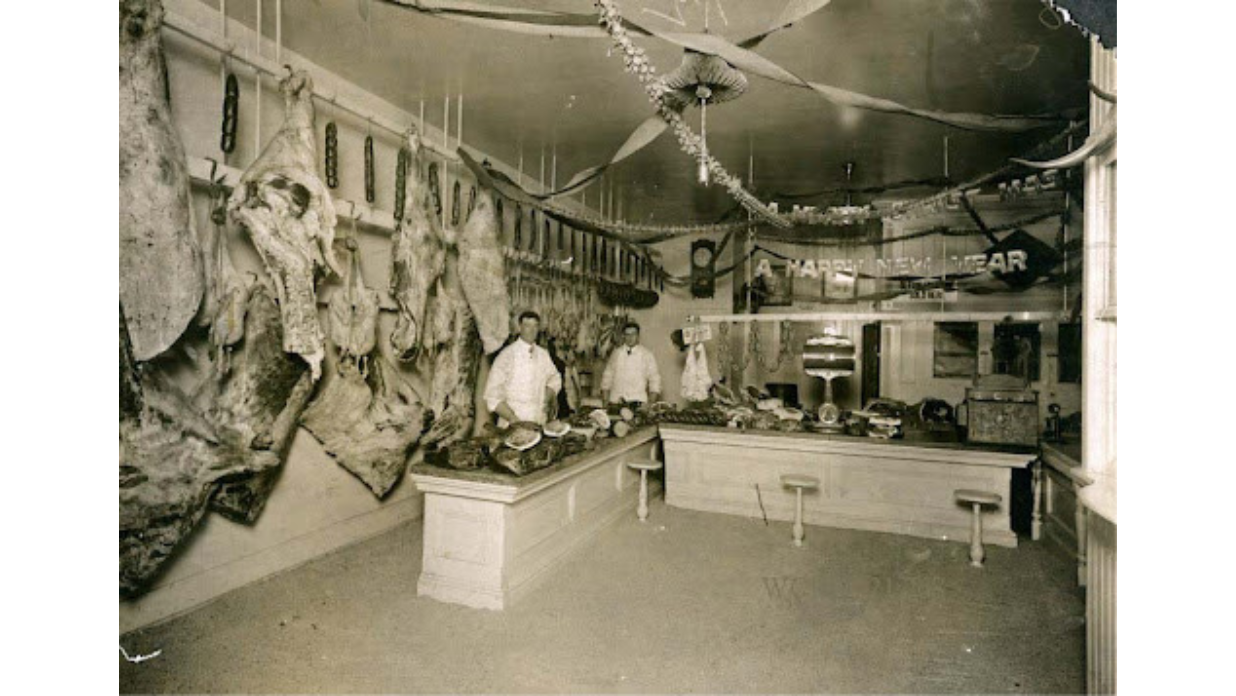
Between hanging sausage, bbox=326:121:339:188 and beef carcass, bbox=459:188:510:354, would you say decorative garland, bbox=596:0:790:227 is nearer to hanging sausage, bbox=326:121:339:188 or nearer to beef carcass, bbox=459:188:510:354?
hanging sausage, bbox=326:121:339:188

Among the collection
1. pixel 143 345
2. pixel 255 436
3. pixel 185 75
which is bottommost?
pixel 255 436

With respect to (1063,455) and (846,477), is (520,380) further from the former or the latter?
(1063,455)

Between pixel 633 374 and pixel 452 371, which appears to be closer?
pixel 452 371

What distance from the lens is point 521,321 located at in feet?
18.9

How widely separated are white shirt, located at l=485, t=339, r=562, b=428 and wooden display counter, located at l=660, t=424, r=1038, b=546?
1.53 metres

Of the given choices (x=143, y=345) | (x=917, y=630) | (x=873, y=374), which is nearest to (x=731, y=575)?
(x=917, y=630)

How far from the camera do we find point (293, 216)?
367cm

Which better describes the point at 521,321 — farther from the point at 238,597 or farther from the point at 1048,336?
the point at 1048,336

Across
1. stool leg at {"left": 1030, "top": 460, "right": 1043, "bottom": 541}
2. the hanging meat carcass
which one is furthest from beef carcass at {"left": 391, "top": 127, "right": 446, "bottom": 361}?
stool leg at {"left": 1030, "top": 460, "right": 1043, "bottom": 541}

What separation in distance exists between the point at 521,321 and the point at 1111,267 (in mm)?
4374

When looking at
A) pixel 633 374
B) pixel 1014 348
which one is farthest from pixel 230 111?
pixel 1014 348

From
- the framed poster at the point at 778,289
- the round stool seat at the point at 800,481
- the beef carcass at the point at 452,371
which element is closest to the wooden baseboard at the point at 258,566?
the beef carcass at the point at 452,371

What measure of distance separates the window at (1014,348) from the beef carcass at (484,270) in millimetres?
6851

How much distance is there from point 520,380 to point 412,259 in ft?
5.02
